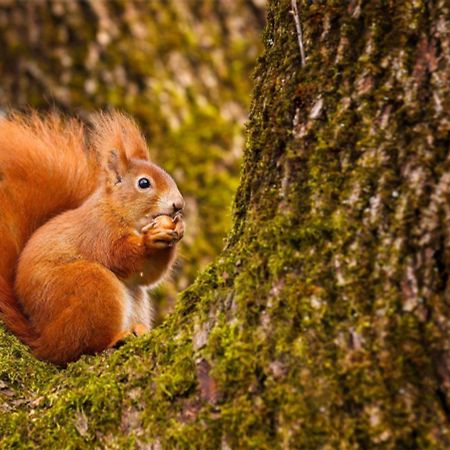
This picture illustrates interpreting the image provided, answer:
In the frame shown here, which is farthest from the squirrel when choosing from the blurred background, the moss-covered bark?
the blurred background

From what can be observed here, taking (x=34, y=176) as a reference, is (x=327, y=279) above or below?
above

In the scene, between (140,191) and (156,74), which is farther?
(156,74)

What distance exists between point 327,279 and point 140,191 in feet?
4.21

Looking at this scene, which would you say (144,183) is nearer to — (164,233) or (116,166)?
(116,166)

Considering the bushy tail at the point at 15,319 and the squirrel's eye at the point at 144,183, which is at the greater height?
the squirrel's eye at the point at 144,183

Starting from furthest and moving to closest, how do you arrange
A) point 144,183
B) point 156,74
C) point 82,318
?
1. point 156,74
2. point 144,183
3. point 82,318

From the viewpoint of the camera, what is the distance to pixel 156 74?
397 cm

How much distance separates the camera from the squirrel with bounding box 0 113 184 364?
2.10 meters

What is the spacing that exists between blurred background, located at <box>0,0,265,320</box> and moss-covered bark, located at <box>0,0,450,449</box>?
2.31 m

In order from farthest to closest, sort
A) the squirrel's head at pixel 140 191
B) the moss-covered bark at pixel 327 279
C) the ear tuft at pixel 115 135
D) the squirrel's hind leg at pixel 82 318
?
the ear tuft at pixel 115 135
the squirrel's head at pixel 140 191
the squirrel's hind leg at pixel 82 318
the moss-covered bark at pixel 327 279

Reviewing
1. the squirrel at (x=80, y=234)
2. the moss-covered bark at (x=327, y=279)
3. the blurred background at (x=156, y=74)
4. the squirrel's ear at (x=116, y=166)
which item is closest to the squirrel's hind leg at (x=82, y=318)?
the squirrel at (x=80, y=234)

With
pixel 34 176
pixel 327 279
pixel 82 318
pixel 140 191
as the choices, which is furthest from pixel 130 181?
pixel 327 279

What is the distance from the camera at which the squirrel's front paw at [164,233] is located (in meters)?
2.33

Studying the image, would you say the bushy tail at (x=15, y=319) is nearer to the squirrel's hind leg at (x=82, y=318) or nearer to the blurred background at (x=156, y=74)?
the squirrel's hind leg at (x=82, y=318)
